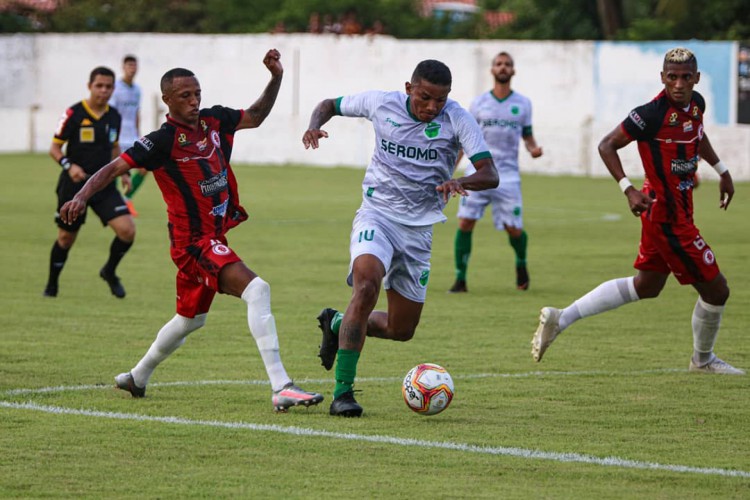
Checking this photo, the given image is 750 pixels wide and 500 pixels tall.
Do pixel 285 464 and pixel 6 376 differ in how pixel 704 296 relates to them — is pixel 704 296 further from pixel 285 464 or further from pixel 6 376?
pixel 6 376

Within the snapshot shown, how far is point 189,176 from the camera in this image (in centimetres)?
781

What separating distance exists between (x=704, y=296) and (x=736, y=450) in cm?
248

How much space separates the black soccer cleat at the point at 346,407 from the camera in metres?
7.41

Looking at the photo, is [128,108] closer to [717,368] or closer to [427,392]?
[717,368]

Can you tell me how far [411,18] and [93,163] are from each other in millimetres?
36610

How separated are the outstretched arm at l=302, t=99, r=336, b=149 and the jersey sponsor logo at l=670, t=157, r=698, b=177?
220 centimetres

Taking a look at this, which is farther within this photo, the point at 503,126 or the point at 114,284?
the point at 503,126

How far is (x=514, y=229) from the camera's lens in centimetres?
1395

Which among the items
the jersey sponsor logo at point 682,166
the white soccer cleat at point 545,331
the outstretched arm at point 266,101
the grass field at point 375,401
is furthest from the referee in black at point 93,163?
the jersey sponsor logo at point 682,166

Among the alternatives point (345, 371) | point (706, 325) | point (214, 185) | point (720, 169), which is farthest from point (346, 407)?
point (720, 169)

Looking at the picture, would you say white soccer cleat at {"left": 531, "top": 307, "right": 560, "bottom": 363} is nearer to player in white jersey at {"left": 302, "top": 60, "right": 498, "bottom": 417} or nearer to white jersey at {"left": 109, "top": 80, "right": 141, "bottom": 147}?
player in white jersey at {"left": 302, "top": 60, "right": 498, "bottom": 417}

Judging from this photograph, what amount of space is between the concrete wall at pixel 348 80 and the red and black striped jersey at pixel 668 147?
22.4 metres

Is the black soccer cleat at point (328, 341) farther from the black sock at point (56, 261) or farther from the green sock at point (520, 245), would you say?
the green sock at point (520, 245)

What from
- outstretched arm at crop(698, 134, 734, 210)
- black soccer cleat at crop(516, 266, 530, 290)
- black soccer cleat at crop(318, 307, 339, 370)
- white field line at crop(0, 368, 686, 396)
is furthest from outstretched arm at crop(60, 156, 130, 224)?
black soccer cleat at crop(516, 266, 530, 290)
